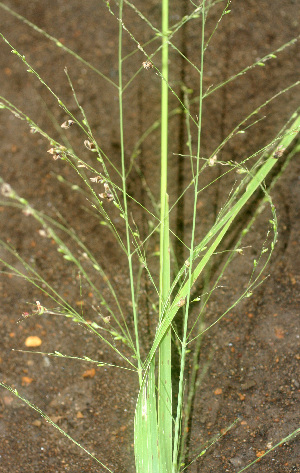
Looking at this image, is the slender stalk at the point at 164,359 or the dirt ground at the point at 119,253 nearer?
the slender stalk at the point at 164,359

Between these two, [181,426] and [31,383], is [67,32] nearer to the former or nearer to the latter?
[31,383]

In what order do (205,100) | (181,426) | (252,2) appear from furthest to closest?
(252,2) < (205,100) < (181,426)

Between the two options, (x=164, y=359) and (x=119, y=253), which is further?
(x=119, y=253)

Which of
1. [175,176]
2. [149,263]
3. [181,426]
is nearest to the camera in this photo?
[181,426]

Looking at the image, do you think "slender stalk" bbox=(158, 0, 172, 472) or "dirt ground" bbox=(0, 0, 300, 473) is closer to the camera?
"slender stalk" bbox=(158, 0, 172, 472)

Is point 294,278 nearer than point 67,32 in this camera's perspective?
Yes

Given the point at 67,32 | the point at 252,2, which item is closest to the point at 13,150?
the point at 67,32

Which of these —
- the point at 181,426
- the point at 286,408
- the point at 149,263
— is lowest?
the point at 286,408

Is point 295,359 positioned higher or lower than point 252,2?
lower
